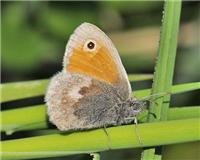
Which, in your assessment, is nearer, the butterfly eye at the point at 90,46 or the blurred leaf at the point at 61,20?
the butterfly eye at the point at 90,46

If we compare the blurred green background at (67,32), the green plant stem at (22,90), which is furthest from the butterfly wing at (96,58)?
the blurred green background at (67,32)

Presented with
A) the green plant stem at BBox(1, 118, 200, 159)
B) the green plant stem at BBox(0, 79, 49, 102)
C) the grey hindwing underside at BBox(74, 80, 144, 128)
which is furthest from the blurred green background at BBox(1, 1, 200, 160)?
the green plant stem at BBox(1, 118, 200, 159)

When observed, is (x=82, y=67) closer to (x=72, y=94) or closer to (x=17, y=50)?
(x=72, y=94)

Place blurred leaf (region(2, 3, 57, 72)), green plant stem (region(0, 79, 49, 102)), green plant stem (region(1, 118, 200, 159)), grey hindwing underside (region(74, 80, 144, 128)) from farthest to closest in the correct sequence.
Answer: blurred leaf (region(2, 3, 57, 72)) → green plant stem (region(0, 79, 49, 102)) → grey hindwing underside (region(74, 80, 144, 128)) → green plant stem (region(1, 118, 200, 159))

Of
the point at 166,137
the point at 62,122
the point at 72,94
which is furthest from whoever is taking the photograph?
the point at 72,94

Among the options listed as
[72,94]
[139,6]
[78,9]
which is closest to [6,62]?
[78,9]

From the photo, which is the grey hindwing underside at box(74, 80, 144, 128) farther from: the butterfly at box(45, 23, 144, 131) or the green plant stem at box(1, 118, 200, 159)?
the green plant stem at box(1, 118, 200, 159)

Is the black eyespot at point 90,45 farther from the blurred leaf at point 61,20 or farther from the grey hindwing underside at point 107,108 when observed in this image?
the blurred leaf at point 61,20

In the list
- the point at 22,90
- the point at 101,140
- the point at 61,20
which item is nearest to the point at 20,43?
the point at 61,20
